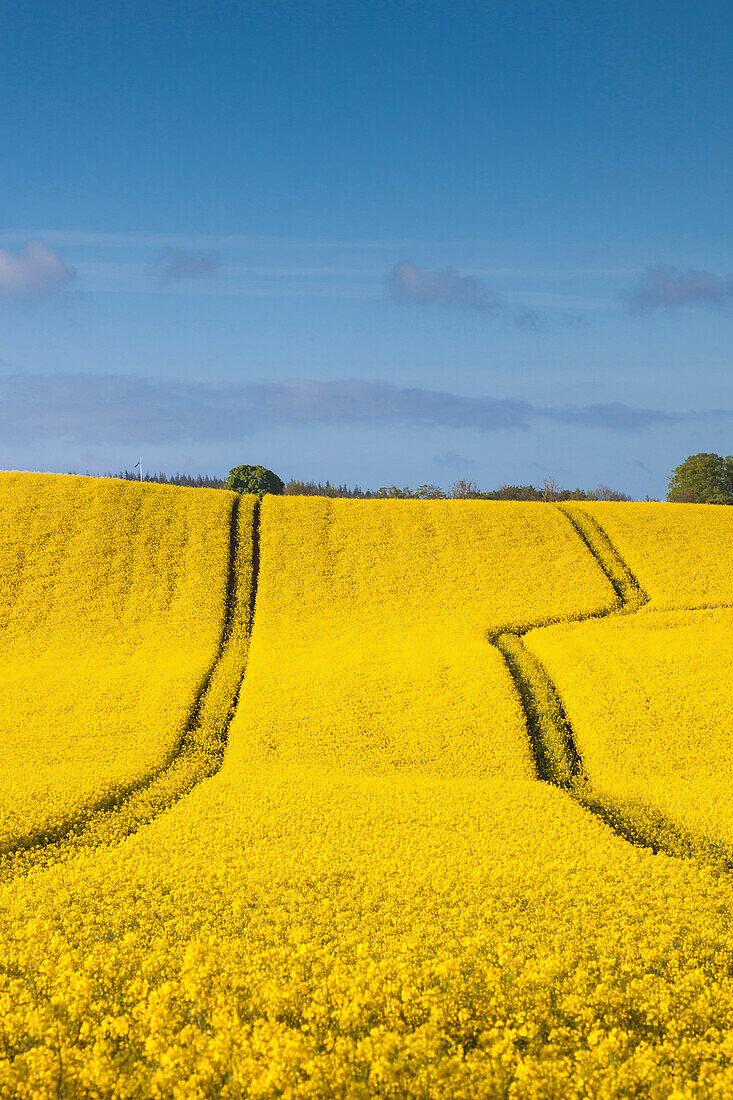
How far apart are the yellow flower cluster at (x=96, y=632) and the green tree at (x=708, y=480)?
2309 inches

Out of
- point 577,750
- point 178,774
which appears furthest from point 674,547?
point 178,774

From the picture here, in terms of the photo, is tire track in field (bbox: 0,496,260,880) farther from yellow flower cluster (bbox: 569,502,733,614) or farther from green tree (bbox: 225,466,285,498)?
green tree (bbox: 225,466,285,498)

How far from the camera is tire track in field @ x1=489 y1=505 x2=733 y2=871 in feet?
61.0

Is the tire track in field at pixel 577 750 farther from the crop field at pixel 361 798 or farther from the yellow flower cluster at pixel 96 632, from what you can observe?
the yellow flower cluster at pixel 96 632

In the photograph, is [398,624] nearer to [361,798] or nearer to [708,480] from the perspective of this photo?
[361,798]

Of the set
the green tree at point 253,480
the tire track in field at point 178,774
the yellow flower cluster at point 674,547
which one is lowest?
the tire track in field at point 178,774

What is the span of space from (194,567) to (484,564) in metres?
17.0

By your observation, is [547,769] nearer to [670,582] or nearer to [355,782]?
[355,782]

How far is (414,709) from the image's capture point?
28.2 m

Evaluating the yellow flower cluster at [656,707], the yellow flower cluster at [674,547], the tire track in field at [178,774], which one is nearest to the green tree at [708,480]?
the yellow flower cluster at [674,547]

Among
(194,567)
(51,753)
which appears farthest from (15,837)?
(194,567)

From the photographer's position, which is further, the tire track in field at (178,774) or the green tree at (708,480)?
the green tree at (708,480)

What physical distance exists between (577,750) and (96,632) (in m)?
23.4

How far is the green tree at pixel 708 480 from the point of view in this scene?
84.5 meters
